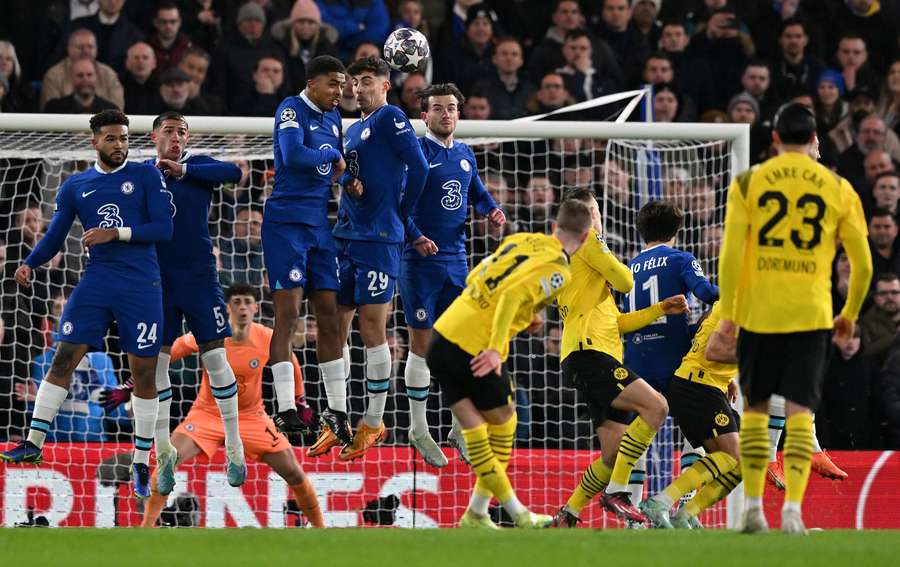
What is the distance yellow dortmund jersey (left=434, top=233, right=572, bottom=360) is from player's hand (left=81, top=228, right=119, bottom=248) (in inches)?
96.0

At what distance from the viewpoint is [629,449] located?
34.2 ft

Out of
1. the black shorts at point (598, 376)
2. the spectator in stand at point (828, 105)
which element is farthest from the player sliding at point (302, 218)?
the spectator in stand at point (828, 105)

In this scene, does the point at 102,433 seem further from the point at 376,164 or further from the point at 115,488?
the point at 376,164

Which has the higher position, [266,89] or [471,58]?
[471,58]

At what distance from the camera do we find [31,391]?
13312mm

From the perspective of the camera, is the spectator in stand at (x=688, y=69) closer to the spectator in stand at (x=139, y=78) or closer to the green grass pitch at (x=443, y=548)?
the spectator in stand at (x=139, y=78)

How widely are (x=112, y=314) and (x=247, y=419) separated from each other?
2.26 m

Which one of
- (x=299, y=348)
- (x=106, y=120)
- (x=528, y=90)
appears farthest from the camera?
(x=528, y=90)

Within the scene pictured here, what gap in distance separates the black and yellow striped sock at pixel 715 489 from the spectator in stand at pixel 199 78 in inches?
250

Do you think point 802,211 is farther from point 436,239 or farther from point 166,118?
point 166,118

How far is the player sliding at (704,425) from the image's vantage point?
10.5 m

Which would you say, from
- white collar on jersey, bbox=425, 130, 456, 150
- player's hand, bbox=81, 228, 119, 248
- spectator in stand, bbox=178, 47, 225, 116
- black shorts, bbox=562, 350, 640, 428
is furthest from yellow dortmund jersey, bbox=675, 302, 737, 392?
spectator in stand, bbox=178, 47, 225, 116

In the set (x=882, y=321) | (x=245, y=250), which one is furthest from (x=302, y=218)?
(x=882, y=321)

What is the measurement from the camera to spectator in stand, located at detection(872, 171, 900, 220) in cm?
1526
